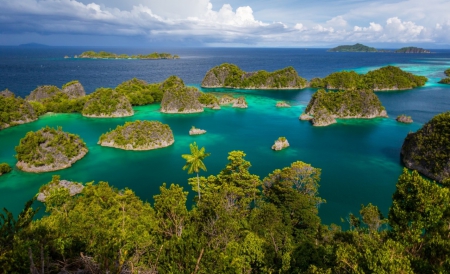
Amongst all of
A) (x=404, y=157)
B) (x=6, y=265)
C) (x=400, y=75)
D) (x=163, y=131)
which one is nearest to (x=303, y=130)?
(x=404, y=157)

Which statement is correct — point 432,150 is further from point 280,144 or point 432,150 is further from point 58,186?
point 58,186

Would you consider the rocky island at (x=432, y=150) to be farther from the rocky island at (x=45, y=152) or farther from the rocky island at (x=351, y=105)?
the rocky island at (x=45, y=152)

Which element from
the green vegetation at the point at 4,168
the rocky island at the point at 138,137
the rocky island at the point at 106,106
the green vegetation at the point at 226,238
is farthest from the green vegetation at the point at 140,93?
the green vegetation at the point at 226,238

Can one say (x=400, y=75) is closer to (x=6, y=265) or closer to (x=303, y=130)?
(x=303, y=130)

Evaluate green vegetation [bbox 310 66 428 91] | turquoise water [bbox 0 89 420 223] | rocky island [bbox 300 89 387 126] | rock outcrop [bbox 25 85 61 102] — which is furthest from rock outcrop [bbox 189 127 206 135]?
green vegetation [bbox 310 66 428 91]

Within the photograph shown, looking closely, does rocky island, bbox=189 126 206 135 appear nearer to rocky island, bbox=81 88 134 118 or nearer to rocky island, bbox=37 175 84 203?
rocky island, bbox=81 88 134 118
